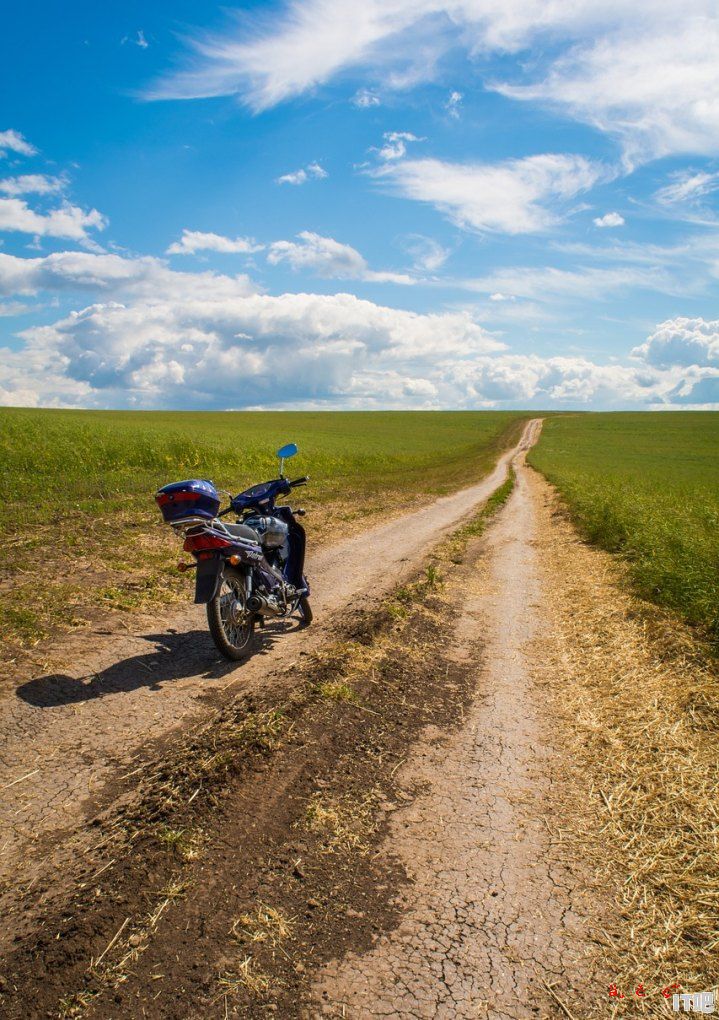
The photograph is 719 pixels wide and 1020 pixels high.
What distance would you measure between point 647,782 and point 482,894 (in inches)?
67.7

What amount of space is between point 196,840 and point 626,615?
5977mm

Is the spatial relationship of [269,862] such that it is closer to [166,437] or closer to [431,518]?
[431,518]

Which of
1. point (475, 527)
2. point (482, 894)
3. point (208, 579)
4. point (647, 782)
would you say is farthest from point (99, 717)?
point (475, 527)

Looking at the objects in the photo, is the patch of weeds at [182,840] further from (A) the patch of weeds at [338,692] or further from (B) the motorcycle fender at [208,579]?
(B) the motorcycle fender at [208,579]

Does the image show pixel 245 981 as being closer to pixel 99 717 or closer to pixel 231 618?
pixel 99 717

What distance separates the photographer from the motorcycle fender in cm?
520

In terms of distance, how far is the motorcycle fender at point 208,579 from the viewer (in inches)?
205

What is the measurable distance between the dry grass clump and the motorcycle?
302cm

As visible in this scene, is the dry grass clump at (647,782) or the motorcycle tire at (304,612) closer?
the dry grass clump at (647,782)

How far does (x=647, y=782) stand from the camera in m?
3.96

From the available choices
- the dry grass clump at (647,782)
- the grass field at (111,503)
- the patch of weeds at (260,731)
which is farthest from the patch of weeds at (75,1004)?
the grass field at (111,503)

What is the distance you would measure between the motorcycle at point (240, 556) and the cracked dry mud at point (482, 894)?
2.26 metres

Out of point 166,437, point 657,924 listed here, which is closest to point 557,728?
point 657,924

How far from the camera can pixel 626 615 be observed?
7.31 meters
